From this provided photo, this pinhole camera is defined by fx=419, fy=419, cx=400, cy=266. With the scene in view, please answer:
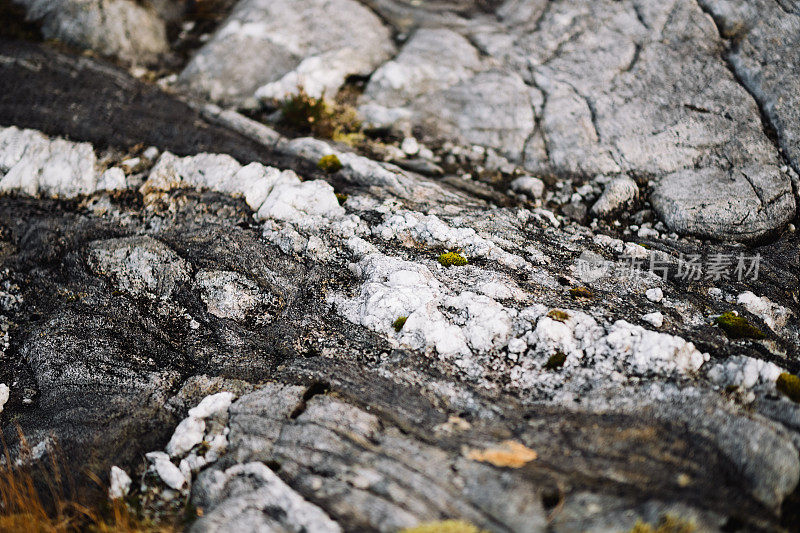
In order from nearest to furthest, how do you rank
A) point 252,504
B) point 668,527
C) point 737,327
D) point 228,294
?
point 668,527 < point 252,504 < point 737,327 < point 228,294

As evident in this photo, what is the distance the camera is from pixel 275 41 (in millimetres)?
12469

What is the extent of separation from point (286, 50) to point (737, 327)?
41.5 feet

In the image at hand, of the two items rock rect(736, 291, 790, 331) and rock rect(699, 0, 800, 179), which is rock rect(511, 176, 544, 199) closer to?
rock rect(736, 291, 790, 331)

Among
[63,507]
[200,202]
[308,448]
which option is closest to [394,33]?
[200,202]

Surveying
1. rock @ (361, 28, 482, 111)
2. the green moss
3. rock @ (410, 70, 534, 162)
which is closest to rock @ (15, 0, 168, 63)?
rock @ (361, 28, 482, 111)

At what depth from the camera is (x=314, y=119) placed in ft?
35.3

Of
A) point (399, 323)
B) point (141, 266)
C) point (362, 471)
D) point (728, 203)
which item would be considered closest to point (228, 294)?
point (141, 266)

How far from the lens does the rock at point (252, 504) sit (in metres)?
4.20

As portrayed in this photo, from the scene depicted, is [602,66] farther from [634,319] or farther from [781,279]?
[634,319]

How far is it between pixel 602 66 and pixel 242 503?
40.6ft

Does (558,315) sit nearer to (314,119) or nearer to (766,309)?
(766,309)

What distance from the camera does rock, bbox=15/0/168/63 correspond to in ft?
39.9

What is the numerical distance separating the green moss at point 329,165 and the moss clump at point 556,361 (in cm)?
611

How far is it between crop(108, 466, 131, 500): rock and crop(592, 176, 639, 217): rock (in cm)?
939
